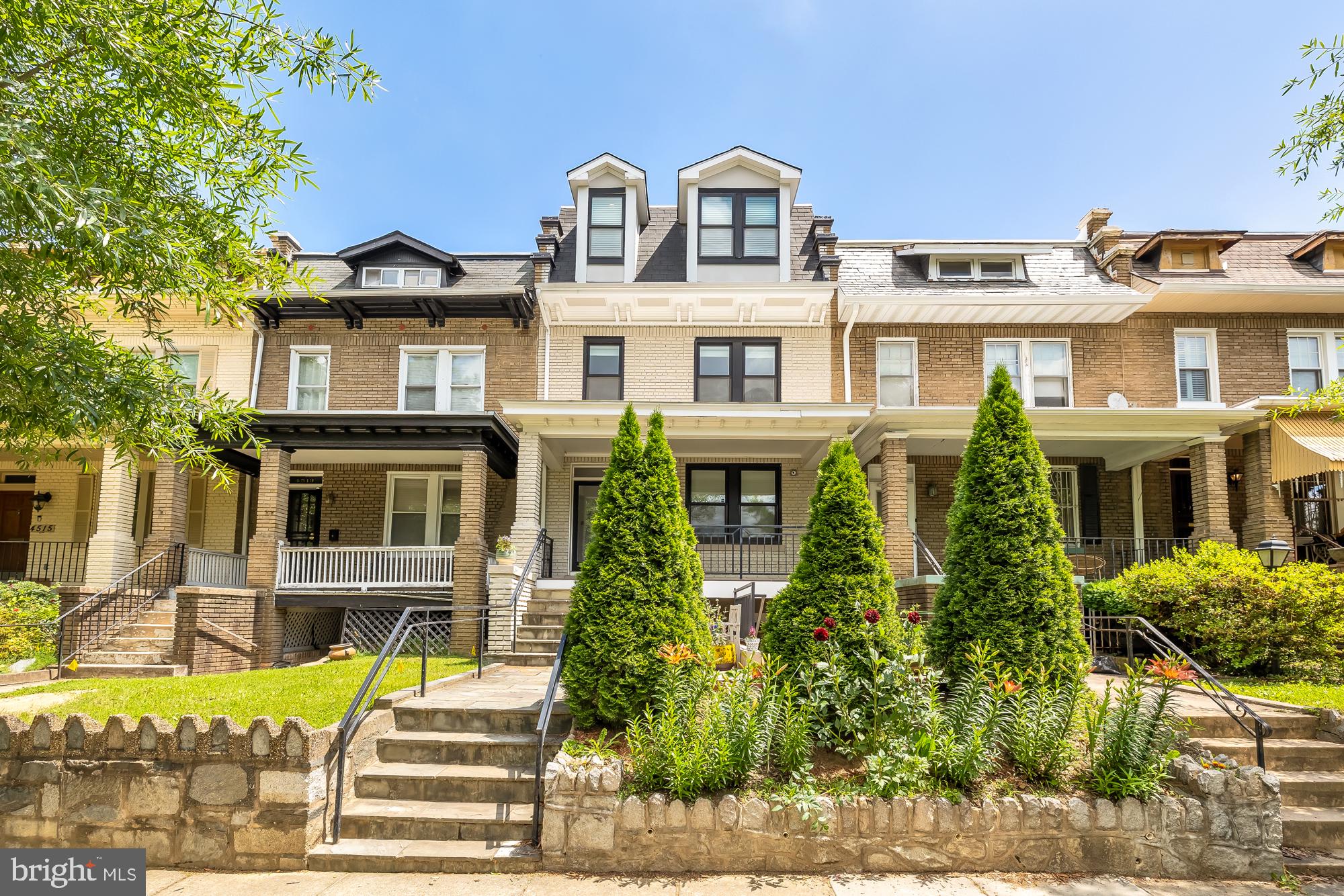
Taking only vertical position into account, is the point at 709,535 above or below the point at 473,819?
above

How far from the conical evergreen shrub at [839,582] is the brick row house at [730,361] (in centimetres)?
727

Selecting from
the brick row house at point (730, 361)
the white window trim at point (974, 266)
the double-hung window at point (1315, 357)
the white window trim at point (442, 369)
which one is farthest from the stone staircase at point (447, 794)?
the double-hung window at point (1315, 357)

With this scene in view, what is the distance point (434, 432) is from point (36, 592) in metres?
6.98

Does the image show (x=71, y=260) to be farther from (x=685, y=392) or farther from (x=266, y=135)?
(x=685, y=392)

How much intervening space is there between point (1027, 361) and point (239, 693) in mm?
14714

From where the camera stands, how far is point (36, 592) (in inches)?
542

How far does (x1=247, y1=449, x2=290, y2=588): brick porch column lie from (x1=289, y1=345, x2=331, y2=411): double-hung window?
2787 millimetres

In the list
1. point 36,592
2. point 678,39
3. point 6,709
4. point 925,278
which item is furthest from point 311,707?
point 925,278

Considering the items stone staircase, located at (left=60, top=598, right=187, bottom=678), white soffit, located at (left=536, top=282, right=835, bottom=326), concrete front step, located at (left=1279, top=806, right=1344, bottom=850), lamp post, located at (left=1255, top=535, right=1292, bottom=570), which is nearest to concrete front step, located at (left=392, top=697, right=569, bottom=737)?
concrete front step, located at (left=1279, top=806, right=1344, bottom=850)

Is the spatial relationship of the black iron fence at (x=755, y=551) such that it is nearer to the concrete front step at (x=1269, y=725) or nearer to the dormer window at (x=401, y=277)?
the dormer window at (x=401, y=277)

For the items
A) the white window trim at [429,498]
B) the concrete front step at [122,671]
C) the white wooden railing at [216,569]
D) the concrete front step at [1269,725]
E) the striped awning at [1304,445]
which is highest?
the striped awning at [1304,445]

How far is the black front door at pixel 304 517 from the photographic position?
1734 cm

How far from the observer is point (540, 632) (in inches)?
478

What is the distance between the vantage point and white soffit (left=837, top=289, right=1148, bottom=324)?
15.8 m
